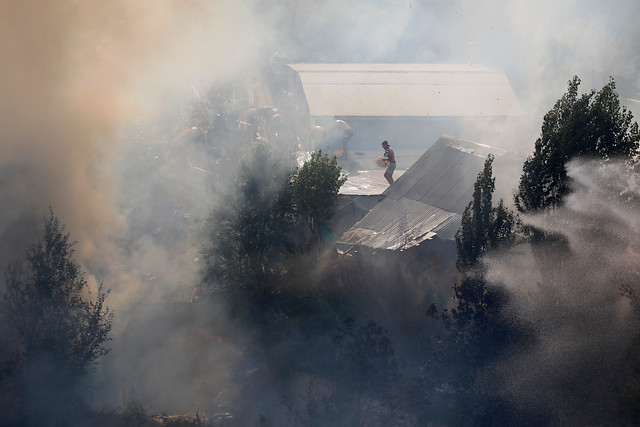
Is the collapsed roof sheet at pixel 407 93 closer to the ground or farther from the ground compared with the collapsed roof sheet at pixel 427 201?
farther from the ground

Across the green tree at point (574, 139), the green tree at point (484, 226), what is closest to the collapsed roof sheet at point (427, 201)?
the green tree at point (484, 226)

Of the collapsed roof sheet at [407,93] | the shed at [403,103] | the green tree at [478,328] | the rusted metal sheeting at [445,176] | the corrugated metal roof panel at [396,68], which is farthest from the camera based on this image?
the corrugated metal roof panel at [396,68]

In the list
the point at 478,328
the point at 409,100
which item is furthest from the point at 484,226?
the point at 409,100

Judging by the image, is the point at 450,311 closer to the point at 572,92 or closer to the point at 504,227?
→ the point at 504,227

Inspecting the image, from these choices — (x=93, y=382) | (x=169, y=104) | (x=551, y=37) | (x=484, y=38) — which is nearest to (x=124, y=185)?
(x=93, y=382)

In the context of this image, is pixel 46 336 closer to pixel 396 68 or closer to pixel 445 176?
pixel 445 176

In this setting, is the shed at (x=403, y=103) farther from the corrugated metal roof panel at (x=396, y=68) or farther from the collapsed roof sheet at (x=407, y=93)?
the corrugated metal roof panel at (x=396, y=68)
